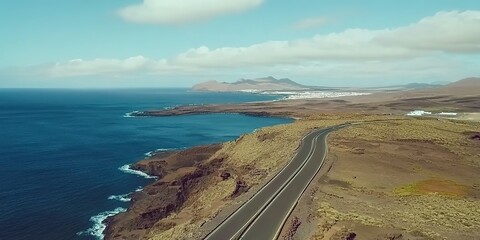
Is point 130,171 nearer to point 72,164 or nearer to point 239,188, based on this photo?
point 72,164

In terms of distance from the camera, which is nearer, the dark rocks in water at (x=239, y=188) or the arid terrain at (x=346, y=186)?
the arid terrain at (x=346, y=186)

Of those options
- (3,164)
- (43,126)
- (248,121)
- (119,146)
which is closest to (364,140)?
(119,146)

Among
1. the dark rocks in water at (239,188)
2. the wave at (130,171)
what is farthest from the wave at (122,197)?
the dark rocks in water at (239,188)

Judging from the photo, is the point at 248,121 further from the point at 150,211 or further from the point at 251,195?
the point at 251,195

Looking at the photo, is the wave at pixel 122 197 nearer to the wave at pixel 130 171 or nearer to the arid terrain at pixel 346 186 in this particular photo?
the arid terrain at pixel 346 186

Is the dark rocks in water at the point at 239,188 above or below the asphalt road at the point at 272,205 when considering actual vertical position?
below

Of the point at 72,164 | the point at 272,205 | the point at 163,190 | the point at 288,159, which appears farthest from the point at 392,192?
the point at 72,164
